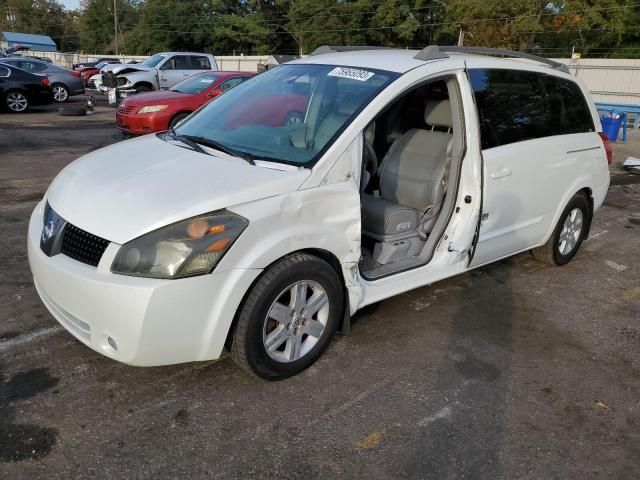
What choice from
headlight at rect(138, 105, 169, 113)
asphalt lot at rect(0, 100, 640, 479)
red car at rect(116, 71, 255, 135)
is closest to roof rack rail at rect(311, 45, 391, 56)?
asphalt lot at rect(0, 100, 640, 479)

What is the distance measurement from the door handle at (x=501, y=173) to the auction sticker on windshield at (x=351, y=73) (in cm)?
114

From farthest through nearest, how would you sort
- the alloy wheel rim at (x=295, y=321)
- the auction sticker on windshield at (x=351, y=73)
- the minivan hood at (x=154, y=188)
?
1. the auction sticker on windshield at (x=351, y=73)
2. the alloy wheel rim at (x=295, y=321)
3. the minivan hood at (x=154, y=188)

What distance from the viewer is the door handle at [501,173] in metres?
3.93

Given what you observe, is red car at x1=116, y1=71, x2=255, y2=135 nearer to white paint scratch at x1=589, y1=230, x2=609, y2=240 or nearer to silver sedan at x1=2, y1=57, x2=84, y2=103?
white paint scratch at x1=589, y1=230, x2=609, y2=240

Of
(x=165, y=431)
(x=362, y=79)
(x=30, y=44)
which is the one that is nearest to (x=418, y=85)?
(x=362, y=79)

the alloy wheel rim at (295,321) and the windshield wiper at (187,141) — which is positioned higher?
the windshield wiper at (187,141)

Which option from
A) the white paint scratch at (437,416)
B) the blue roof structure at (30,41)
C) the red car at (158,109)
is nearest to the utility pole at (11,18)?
the blue roof structure at (30,41)

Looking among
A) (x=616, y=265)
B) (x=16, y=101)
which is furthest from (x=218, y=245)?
(x=16, y=101)

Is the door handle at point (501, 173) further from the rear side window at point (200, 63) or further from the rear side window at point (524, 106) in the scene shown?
the rear side window at point (200, 63)

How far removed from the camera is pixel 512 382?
3.28m

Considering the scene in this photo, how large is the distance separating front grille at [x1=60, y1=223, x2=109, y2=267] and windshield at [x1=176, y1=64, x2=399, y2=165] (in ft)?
3.26

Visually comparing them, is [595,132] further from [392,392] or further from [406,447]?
[406,447]

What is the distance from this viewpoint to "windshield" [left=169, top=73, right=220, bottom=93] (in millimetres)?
11383

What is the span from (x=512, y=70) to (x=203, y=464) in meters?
3.49
